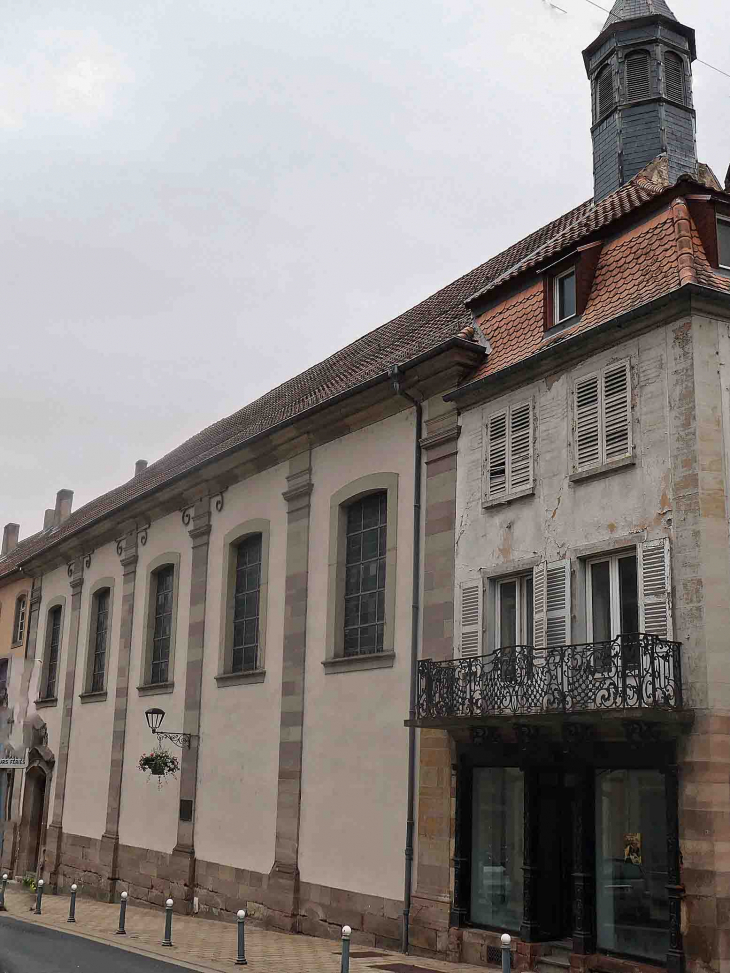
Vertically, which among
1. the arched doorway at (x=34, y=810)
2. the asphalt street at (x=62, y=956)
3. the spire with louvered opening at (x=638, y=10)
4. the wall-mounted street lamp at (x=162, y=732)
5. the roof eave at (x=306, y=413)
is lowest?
the asphalt street at (x=62, y=956)

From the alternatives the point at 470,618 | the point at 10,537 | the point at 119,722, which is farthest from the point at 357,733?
the point at 10,537

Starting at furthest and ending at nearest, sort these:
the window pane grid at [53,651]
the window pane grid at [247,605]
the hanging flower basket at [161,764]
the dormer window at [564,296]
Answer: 1. the window pane grid at [53,651]
2. the hanging flower basket at [161,764]
3. the window pane grid at [247,605]
4. the dormer window at [564,296]

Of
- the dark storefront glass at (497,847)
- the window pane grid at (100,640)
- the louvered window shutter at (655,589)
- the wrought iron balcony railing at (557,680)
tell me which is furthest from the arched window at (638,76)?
the window pane grid at (100,640)

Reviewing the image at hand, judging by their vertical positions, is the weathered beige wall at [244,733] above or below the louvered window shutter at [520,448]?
below

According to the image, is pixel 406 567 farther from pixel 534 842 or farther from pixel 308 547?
pixel 534 842

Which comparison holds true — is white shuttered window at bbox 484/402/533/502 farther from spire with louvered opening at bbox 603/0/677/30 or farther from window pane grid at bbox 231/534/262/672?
spire with louvered opening at bbox 603/0/677/30

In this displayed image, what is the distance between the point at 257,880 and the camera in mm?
18281

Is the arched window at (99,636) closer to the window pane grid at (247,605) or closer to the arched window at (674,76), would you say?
the window pane grid at (247,605)

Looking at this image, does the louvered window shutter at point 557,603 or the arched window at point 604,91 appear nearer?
the louvered window shutter at point 557,603

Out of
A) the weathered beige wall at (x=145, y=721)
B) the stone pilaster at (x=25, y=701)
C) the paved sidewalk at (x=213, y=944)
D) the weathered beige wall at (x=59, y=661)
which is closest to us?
the paved sidewalk at (x=213, y=944)

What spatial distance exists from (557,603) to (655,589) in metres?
1.55

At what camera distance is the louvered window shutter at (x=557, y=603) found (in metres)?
13.0

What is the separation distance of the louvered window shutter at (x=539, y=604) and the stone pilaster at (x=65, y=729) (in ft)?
57.7

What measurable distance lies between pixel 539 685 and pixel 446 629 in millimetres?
2851
